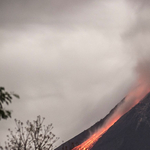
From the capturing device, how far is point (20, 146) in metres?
32.8

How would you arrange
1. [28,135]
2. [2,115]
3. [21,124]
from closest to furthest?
[2,115] → [21,124] → [28,135]

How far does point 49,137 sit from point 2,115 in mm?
16468

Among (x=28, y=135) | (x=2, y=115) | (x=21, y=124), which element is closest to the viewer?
(x=2, y=115)

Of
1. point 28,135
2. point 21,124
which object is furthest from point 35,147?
point 21,124

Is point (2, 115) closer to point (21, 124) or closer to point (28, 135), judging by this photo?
point (21, 124)

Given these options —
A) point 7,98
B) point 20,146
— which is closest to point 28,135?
point 20,146

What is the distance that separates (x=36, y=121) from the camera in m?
33.4

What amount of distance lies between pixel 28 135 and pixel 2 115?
51.5ft

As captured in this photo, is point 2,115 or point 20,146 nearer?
point 2,115

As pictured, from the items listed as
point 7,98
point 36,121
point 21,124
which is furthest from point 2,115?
point 36,121

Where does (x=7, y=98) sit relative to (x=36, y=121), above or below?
below

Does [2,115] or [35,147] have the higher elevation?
[35,147]

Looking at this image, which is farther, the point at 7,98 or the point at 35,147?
the point at 35,147

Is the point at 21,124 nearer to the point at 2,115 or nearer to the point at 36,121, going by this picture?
the point at 36,121
